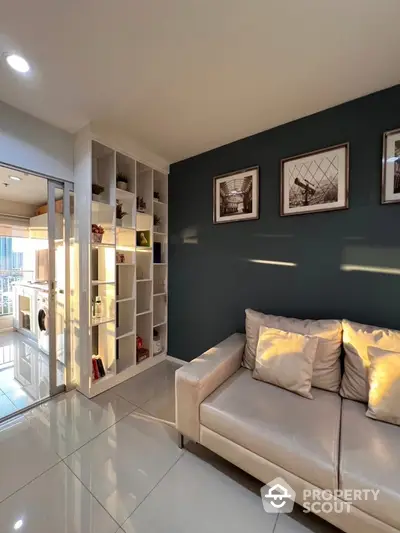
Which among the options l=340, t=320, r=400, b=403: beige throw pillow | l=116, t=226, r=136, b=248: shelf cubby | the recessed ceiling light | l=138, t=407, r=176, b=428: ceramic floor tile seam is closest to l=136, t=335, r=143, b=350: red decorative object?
l=138, t=407, r=176, b=428: ceramic floor tile seam

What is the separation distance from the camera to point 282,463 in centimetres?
119

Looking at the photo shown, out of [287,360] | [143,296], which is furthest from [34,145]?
[287,360]

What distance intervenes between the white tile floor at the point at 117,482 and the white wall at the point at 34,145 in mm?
2187

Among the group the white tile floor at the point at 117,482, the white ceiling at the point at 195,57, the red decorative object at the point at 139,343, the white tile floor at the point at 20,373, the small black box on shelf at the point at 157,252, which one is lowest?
the white tile floor at the point at 117,482

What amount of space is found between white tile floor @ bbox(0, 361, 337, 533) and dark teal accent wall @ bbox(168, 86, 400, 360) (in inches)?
48.0

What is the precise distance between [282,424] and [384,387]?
62cm

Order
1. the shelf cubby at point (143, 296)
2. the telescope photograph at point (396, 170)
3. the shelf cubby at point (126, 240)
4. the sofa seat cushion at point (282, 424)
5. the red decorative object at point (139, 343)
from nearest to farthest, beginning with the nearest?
the sofa seat cushion at point (282, 424), the telescope photograph at point (396, 170), the shelf cubby at point (126, 240), the red decorative object at point (139, 343), the shelf cubby at point (143, 296)

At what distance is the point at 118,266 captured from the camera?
2666mm

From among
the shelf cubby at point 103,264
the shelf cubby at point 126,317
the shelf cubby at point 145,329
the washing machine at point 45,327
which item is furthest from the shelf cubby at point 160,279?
the washing machine at point 45,327

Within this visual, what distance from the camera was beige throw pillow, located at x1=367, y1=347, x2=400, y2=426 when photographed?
4.14ft

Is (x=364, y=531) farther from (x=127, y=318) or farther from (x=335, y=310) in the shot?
(x=127, y=318)

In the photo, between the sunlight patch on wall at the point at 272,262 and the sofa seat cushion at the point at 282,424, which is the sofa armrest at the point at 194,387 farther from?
the sunlight patch on wall at the point at 272,262

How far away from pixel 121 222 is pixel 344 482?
266 centimetres

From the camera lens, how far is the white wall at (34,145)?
6.07 ft
